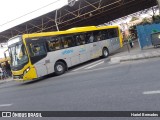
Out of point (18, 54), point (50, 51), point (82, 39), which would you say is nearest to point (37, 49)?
point (50, 51)

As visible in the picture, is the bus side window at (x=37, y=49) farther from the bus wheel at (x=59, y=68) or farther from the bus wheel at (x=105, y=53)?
the bus wheel at (x=105, y=53)

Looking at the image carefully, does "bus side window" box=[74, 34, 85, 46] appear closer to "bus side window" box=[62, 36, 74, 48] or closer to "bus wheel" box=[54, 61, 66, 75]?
"bus side window" box=[62, 36, 74, 48]

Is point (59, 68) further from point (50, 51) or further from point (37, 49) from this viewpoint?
point (37, 49)

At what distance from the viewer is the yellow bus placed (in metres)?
17.0

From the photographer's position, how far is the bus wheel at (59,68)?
60.6ft

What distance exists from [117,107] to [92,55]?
15.4m

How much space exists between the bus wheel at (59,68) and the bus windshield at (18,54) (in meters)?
2.47

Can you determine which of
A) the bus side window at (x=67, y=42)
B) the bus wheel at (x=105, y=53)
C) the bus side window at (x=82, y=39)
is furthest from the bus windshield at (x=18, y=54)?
the bus wheel at (x=105, y=53)

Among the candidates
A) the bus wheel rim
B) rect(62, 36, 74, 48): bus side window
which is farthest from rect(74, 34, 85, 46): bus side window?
the bus wheel rim

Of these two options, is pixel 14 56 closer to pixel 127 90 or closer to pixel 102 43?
pixel 102 43

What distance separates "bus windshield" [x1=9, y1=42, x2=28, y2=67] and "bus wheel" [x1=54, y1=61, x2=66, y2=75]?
247cm

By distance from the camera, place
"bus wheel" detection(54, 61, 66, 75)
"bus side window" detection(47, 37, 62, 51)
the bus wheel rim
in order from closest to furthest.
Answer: "bus side window" detection(47, 37, 62, 51), "bus wheel" detection(54, 61, 66, 75), the bus wheel rim

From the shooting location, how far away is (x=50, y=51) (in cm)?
1808

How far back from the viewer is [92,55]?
21.8 meters
